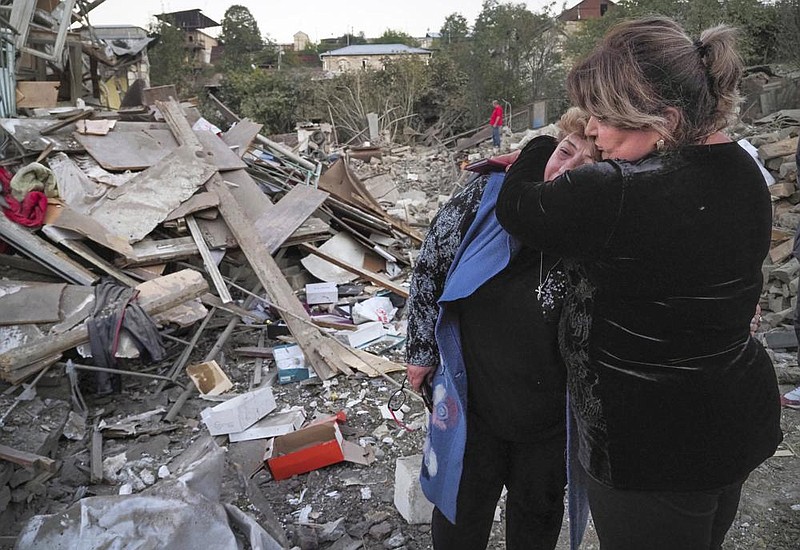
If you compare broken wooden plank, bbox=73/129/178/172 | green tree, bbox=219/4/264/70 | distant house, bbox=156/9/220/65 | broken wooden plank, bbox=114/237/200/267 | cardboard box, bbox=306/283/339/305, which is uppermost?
distant house, bbox=156/9/220/65

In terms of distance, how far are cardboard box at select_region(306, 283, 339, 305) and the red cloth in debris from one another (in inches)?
90.8

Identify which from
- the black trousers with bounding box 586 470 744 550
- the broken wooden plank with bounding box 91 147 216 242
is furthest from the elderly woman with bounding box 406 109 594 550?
the broken wooden plank with bounding box 91 147 216 242

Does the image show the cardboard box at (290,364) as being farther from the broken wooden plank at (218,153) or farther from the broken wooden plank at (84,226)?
the broken wooden plank at (218,153)

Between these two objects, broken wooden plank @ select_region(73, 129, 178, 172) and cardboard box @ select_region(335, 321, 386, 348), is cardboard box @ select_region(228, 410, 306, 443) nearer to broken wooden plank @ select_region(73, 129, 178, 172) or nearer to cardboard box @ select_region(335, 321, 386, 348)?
cardboard box @ select_region(335, 321, 386, 348)

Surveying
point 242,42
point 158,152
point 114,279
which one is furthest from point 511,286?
point 242,42

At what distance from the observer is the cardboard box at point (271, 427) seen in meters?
3.74

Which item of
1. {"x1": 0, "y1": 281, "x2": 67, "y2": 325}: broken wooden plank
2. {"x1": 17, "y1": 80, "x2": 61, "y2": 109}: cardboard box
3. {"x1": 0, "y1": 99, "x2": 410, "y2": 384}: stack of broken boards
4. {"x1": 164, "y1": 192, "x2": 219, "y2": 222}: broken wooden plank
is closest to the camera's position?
{"x1": 0, "y1": 281, "x2": 67, "y2": 325}: broken wooden plank

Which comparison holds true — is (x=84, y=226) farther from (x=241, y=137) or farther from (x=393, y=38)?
(x=393, y=38)

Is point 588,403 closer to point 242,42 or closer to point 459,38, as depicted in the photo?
point 459,38

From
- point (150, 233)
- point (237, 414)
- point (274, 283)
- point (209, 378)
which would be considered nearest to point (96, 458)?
point (237, 414)

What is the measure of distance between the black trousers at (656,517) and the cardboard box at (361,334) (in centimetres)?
371

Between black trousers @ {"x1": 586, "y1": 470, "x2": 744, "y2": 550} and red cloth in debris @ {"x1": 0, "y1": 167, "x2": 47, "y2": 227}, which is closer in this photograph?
black trousers @ {"x1": 586, "y1": 470, "x2": 744, "y2": 550}

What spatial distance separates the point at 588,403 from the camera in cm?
137

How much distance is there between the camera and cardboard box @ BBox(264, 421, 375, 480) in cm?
331
